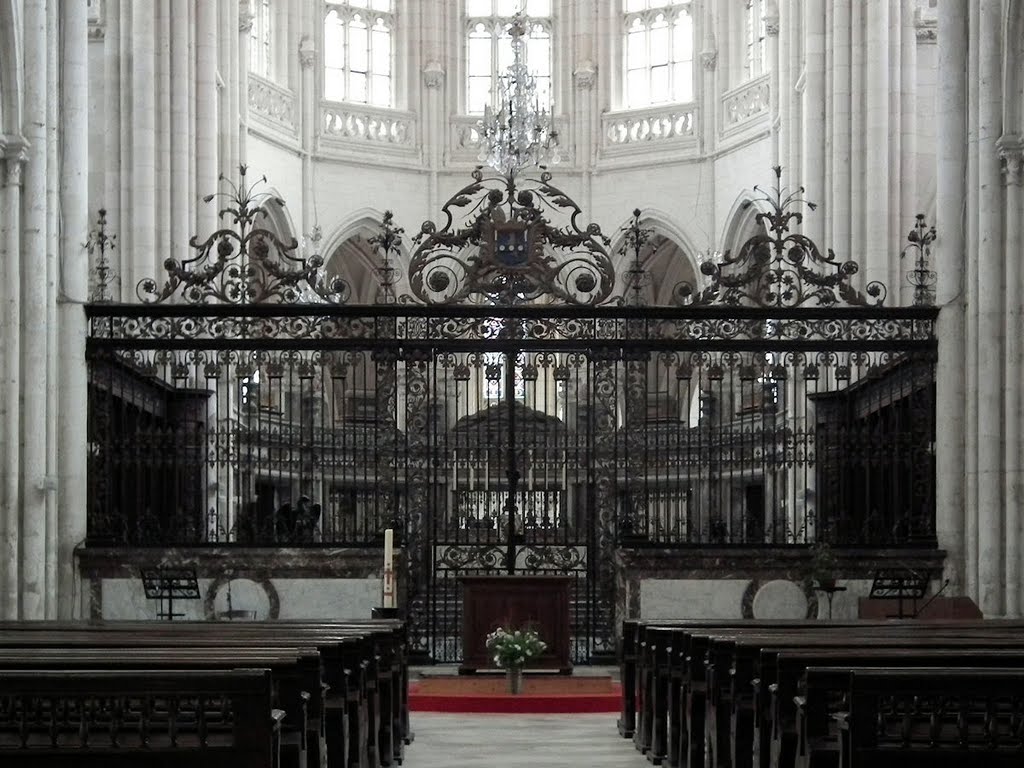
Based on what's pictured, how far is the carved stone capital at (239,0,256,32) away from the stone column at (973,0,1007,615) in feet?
57.8

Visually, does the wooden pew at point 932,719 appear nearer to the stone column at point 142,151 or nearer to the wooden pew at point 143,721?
the wooden pew at point 143,721

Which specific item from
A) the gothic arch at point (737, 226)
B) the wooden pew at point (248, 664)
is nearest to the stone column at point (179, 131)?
the gothic arch at point (737, 226)

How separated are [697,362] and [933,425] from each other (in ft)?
7.66

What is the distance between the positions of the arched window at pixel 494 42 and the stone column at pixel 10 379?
70.5ft


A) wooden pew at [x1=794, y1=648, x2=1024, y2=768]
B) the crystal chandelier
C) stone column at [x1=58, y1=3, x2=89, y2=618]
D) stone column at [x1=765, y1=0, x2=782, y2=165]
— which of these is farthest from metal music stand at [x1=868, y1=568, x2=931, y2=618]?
the crystal chandelier

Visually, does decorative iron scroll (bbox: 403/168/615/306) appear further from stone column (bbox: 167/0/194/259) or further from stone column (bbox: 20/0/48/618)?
stone column (bbox: 167/0/194/259)

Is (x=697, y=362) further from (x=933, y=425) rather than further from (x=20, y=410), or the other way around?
(x=20, y=410)

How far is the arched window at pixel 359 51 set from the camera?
36.8 metres

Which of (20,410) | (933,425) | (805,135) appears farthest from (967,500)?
(805,135)

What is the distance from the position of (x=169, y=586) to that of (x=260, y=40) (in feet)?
65.2

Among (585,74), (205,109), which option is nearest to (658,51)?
(585,74)

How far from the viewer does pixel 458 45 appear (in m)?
37.8

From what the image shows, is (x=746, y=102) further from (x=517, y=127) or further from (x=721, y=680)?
(x=721, y=680)

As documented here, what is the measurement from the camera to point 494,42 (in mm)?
37906
